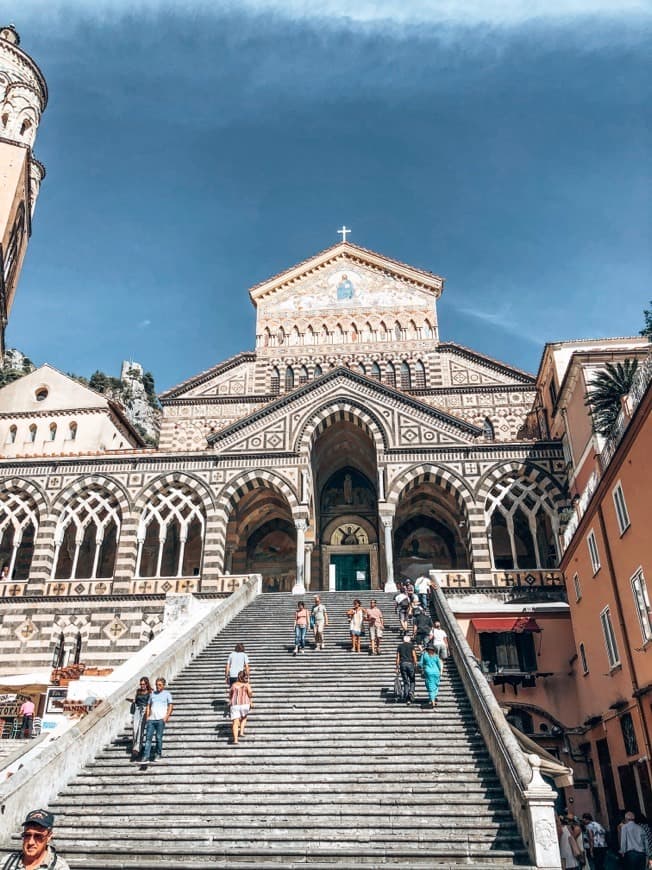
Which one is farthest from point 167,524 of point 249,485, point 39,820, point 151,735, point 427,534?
point 39,820

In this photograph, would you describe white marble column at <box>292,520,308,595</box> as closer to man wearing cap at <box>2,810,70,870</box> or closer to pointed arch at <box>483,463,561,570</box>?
pointed arch at <box>483,463,561,570</box>

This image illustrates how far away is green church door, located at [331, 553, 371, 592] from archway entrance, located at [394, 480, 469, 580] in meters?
1.54

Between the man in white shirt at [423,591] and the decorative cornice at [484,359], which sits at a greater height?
the decorative cornice at [484,359]

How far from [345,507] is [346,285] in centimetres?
1409

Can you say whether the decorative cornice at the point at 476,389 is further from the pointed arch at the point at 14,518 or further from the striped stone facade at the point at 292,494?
the pointed arch at the point at 14,518

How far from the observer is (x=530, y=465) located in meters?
27.5

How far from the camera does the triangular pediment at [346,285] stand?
127 feet

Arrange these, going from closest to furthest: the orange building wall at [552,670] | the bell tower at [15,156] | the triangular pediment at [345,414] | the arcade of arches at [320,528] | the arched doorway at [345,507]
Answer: the orange building wall at [552,670] → the arcade of arches at [320,528] → the triangular pediment at [345,414] → the arched doorway at [345,507] → the bell tower at [15,156]

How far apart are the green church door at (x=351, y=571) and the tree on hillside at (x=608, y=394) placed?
13.1 meters

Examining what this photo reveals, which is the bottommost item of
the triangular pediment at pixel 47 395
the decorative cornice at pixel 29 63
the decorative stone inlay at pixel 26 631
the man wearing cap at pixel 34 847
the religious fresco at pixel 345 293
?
the man wearing cap at pixel 34 847

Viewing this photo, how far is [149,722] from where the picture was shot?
12.6 metres

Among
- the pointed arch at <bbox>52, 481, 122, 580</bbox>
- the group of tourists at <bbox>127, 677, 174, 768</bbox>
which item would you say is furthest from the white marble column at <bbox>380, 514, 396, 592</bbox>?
the group of tourists at <bbox>127, 677, 174, 768</bbox>

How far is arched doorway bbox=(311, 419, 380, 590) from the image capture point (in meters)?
30.8

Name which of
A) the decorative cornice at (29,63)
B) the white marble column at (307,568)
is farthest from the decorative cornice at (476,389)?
the decorative cornice at (29,63)
